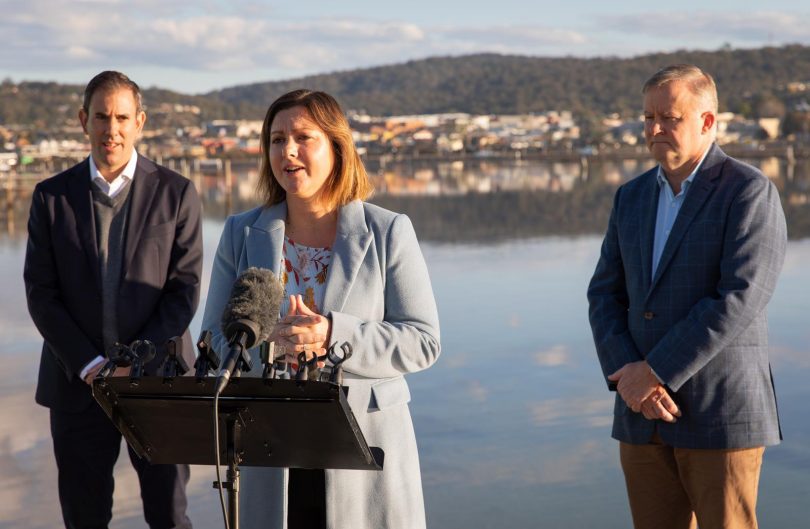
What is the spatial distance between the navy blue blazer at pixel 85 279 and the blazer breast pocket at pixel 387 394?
3.78 ft

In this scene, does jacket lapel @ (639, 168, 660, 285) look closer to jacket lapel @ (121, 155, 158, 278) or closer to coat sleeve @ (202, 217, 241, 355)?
coat sleeve @ (202, 217, 241, 355)

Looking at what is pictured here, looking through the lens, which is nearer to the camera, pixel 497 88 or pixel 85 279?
pixel 85 279

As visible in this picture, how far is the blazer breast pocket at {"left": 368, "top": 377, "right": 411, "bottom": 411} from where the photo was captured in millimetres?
2719

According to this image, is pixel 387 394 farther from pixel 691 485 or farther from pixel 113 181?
pixel 113 181

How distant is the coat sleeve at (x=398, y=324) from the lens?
2.57 m

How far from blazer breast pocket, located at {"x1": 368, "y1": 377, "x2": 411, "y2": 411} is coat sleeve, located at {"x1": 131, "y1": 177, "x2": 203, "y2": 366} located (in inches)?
45.6

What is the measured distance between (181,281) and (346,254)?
120 cm

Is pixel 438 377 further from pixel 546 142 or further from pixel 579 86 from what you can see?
pixel 579 86

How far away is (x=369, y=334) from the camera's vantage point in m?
2.59

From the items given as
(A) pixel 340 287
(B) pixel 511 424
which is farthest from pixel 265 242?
(B) pixel 511 424

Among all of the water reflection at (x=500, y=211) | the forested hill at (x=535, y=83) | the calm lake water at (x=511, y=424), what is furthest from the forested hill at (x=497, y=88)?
the calm lake water at (x=511, y=424)

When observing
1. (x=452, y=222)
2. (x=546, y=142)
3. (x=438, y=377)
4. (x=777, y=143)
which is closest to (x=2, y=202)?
(x=452, y=222)

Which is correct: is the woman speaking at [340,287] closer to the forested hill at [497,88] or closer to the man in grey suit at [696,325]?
the man in grey suit at [696,325]

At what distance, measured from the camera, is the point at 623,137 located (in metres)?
128
